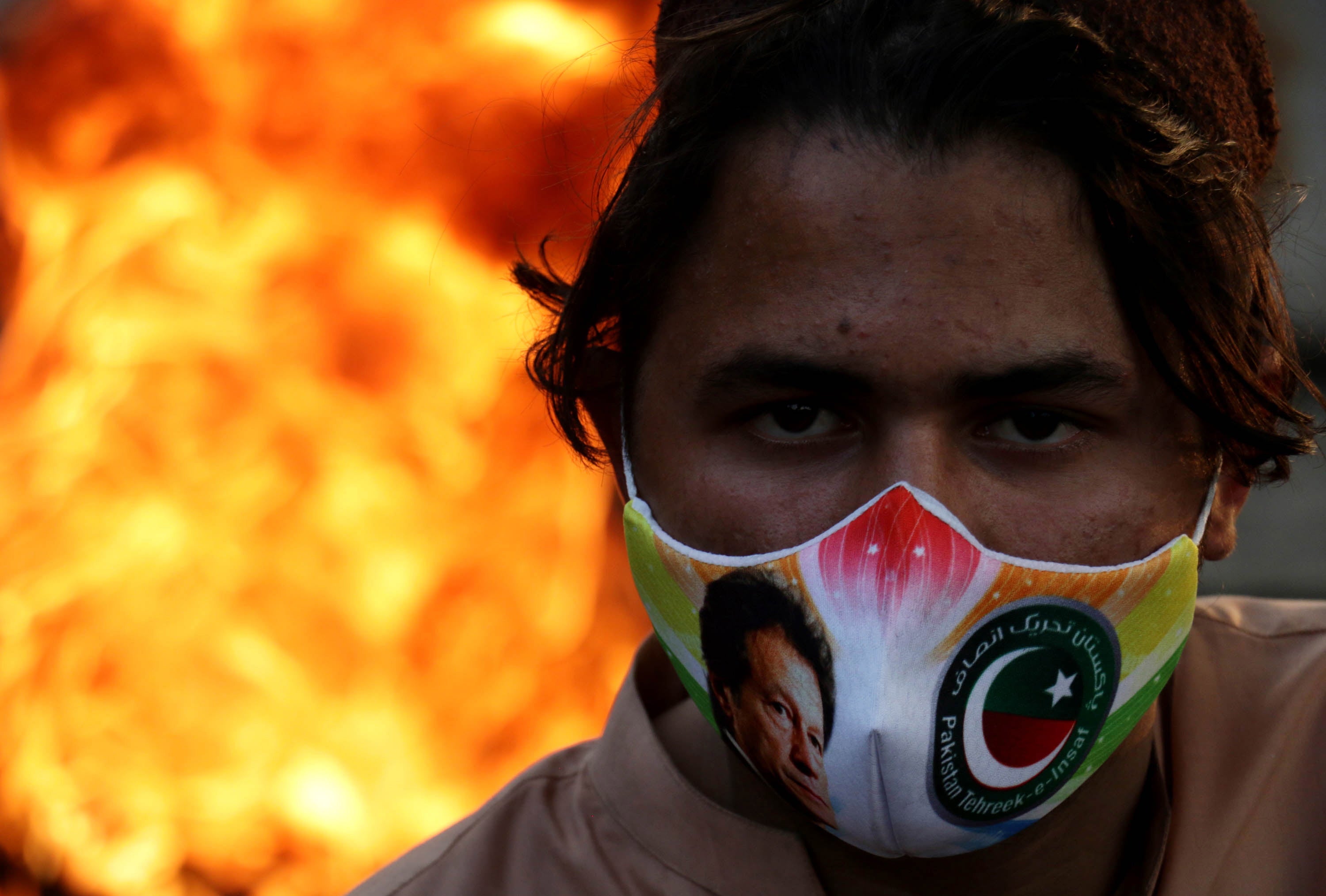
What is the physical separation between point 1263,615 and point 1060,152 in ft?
4.05

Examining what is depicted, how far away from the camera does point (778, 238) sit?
5.96 feet

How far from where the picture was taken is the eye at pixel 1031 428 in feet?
5.86

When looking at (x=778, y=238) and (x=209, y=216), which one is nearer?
(x=778, y=238)

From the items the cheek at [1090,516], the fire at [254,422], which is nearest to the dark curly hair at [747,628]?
the cheek at [1090,516]

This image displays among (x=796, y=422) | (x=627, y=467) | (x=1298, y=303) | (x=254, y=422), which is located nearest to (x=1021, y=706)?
(x=796, y=422)

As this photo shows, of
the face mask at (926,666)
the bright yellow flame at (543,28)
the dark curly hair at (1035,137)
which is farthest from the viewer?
the bright yellow flame at (543,28)

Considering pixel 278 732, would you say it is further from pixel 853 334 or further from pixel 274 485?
pixel 853 334

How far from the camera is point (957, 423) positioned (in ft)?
5.75

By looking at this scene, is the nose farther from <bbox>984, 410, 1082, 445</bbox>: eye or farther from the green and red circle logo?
<bbox>984, 410, 1082, 445</bbox>: eye

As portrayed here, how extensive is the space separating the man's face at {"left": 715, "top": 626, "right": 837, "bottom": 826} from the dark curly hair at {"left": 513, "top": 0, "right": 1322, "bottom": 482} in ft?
1.89

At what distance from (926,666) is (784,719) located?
238mm

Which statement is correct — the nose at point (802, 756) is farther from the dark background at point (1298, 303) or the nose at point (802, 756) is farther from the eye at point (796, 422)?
the dark background at point (1298, 303)

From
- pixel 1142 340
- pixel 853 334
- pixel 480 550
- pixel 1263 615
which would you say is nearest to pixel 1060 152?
pixel 1142 340

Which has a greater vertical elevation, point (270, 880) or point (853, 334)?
point (853, 334)
